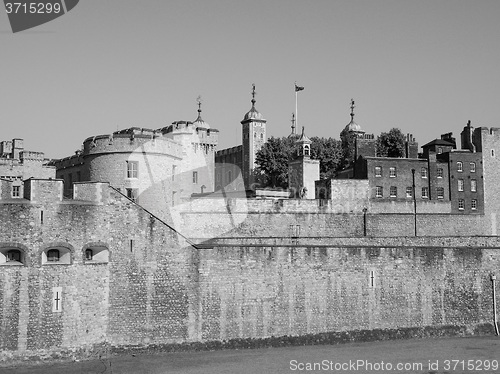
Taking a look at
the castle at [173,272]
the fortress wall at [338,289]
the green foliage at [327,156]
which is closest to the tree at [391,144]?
the green foliage at [327,156]

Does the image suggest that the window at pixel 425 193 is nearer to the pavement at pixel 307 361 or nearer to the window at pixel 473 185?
the window at pixel 473 185

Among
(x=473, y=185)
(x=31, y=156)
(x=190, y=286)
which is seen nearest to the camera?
(x=190, y=286)

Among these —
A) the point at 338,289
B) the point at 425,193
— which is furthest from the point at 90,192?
the point at 425,193

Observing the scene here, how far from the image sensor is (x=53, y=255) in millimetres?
27250

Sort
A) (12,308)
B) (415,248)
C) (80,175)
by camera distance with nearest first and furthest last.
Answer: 1. (12,308)
2. (415,248)
3. (80,175)

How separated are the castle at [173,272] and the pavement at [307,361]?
0.69 m

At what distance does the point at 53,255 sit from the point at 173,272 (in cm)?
494

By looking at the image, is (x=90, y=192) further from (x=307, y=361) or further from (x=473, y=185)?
(x=473, y=185)

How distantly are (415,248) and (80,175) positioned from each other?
19.0 metres

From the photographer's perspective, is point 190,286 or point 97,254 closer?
point 97,254

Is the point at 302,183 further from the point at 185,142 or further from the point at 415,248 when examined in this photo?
the point at 415,248

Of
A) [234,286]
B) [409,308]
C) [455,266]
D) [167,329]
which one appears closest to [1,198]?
[167,329]

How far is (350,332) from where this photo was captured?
3164 centimetres

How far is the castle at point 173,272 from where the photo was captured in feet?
87.7
